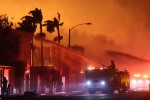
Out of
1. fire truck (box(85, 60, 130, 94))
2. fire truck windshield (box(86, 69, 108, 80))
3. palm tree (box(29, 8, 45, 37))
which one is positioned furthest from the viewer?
palm tree (box(29, 8, 45, 37))

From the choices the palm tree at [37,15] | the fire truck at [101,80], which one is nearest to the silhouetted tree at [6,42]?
the fire truck at [101,80]

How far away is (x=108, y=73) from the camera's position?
61.1 m

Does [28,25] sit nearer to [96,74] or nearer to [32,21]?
[32,21]

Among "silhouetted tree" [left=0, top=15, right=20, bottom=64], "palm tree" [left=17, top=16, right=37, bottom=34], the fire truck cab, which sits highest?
"palm tree" [left=17, top=16, right=37, bottom=34]

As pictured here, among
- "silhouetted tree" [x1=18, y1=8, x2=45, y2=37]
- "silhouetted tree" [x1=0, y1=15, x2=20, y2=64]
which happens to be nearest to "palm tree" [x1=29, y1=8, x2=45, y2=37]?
"silhouetted tree" [x1=18, y1=8, x2=45, y2=37]

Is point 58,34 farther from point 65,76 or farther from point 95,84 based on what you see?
point 95,84

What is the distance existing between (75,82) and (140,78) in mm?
15372

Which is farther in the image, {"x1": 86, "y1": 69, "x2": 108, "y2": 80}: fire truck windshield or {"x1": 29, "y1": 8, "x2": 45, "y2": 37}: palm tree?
{"x1": 29, "y1": 8, "x2": 45, "y2": 37}: palm tree

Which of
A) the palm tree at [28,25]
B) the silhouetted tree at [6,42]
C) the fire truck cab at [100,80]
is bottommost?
the fire truck cab at [100,80]

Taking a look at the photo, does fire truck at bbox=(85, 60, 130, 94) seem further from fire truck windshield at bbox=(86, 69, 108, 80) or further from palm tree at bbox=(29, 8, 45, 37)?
palm tree at bbox=(29, 8, 45, 37)

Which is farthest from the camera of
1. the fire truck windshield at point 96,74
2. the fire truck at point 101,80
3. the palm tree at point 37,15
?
the palm tree at point 37,15

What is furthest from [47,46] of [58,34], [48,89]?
[58,34]

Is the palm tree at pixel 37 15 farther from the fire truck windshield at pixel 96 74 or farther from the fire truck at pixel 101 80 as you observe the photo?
the fire truck windshield at pixel 96 74

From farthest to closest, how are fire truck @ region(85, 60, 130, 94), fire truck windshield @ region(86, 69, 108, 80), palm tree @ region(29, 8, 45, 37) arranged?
palm tree @ region(29, 8, 45, 37), fire truck windshield @ region(86, 69, 108, 80), fire truck @ region(85, 60, 130, 94)
